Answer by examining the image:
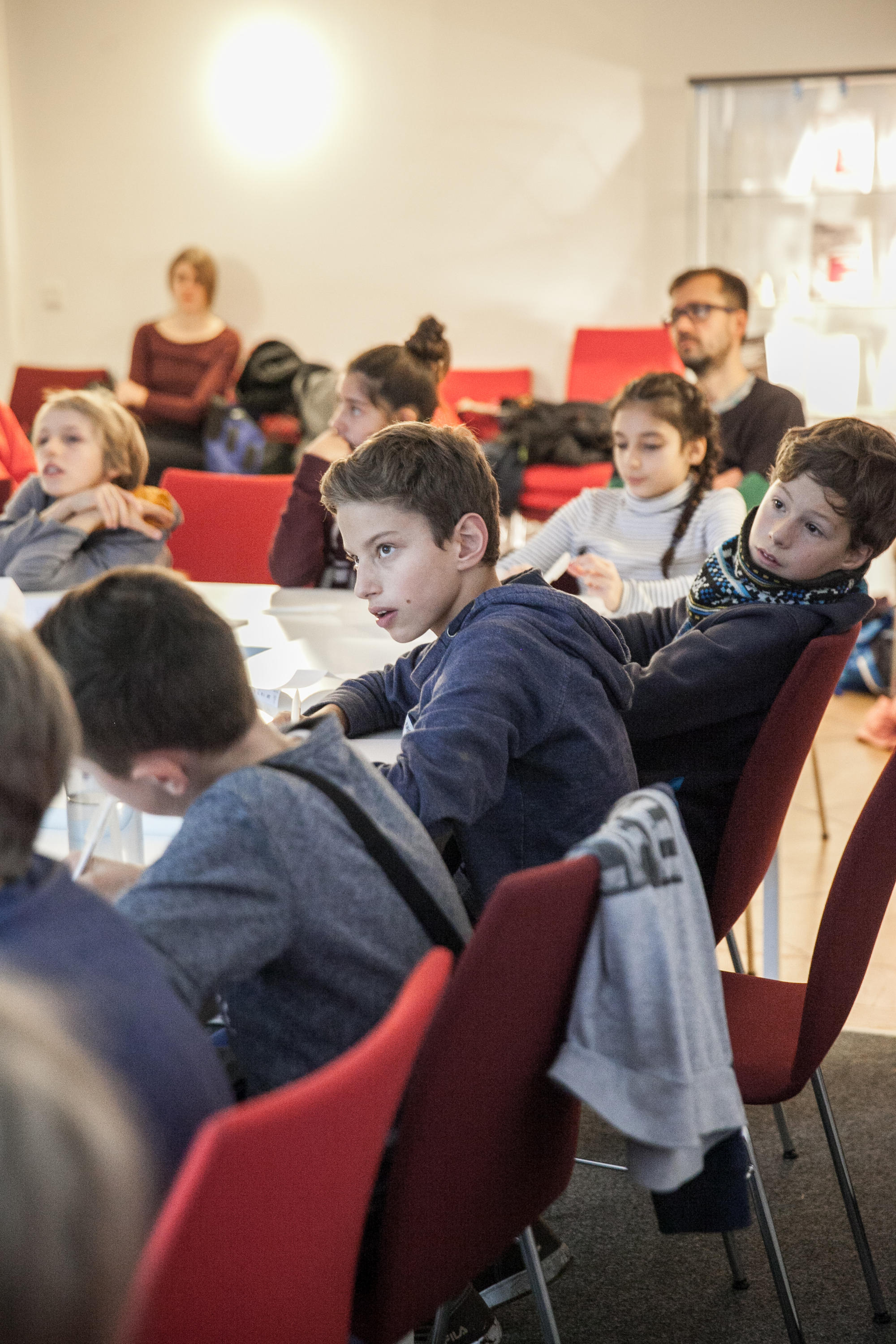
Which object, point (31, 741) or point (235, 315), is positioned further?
point (235, 315)

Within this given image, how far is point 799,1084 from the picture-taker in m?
1.37

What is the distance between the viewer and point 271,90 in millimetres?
6594

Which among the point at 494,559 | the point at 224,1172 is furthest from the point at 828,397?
the point at 224,1172

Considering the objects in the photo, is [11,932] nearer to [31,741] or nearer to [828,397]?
[31,741]

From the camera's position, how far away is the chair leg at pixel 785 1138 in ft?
6.38

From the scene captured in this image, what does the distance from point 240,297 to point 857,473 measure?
5494 mm

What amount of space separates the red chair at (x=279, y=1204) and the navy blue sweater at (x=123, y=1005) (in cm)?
5

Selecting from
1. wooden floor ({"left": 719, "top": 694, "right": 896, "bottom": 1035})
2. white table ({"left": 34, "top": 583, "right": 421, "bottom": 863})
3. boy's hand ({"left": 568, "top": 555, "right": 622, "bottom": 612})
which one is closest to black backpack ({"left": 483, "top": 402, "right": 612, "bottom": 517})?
wooden floor ({"left": 719, "top": 694, "right": 896, "bottom": 1035})

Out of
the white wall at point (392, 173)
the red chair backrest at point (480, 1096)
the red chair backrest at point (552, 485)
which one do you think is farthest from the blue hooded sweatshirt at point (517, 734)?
the white wall at point (392, 173)

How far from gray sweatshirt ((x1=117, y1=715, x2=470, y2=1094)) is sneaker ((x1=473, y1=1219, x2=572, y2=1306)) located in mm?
600

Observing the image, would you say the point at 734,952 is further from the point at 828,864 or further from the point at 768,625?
the point at 828,864

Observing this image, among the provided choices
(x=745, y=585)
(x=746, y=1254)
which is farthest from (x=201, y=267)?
(x=746, y=1254)

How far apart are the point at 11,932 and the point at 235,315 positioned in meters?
6.44

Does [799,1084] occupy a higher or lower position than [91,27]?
lower
